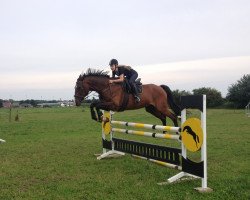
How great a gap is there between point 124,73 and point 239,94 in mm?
47545

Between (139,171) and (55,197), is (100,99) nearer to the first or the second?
(139,171)

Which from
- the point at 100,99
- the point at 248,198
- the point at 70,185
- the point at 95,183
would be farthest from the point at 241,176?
the point at 100,99

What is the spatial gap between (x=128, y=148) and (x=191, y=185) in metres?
2.53

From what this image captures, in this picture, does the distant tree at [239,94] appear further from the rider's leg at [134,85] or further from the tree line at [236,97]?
the rider's leg at [134,85]

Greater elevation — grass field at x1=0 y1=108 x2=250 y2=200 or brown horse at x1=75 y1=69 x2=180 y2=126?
brown horse at x1=75 y1=69 x2=180 y2=126

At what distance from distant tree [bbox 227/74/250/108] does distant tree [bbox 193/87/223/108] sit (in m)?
2.56

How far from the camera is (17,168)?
7598mm

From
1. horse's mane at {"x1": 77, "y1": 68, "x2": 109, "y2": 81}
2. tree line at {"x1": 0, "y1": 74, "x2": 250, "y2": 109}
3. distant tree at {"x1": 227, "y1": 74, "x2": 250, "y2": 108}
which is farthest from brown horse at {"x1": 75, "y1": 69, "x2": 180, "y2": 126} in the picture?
distant tree at {"x1": 227, "y1": 74, "x2": 250, "y2": 108}

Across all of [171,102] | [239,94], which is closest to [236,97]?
[239,94]

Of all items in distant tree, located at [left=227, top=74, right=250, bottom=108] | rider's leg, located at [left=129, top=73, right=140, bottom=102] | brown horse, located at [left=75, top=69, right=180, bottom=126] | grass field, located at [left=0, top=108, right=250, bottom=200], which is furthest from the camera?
distant tree, located at [left=227, top=74, right=250, bottom=108]

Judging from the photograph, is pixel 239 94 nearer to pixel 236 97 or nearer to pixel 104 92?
pixel 236 97

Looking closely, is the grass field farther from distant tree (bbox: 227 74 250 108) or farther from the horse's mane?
distant tree (bbox: 227 74 250 108)

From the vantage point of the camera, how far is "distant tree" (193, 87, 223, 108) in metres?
56.3

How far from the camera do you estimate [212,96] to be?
194 feet
